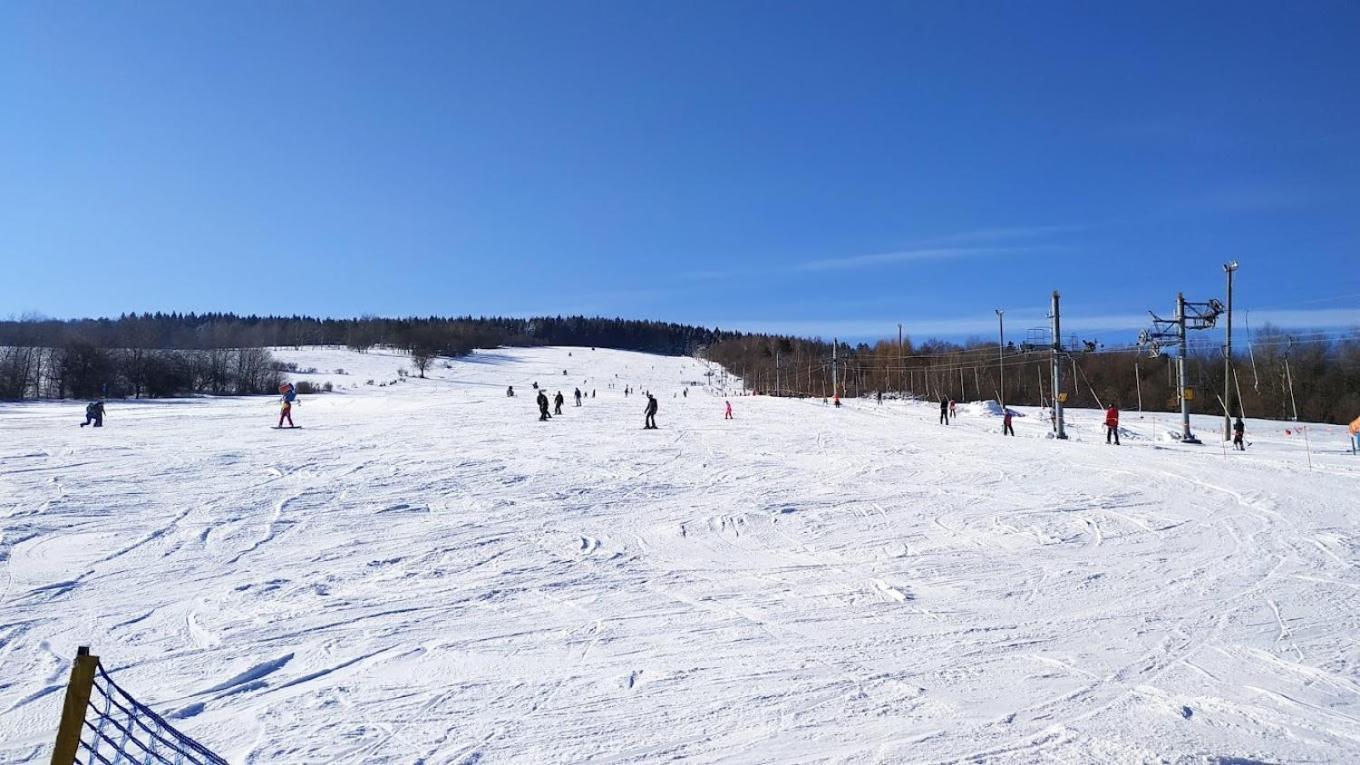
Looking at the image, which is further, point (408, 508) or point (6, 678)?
point (408, 508)

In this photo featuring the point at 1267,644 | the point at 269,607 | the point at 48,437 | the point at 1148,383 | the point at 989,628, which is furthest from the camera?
the point at 1148,383

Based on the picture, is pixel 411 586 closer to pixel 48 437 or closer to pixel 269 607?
pixel 269 607

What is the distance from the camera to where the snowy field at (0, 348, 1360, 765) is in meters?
4.64

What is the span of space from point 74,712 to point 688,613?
486 centimetres

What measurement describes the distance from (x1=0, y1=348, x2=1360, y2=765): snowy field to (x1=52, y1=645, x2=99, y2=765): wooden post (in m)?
1.47

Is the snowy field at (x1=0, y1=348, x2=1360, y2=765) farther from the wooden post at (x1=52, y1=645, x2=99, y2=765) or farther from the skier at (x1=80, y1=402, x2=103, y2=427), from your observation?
the skier at (x1=80, y1=402, x2=103, y2=427)

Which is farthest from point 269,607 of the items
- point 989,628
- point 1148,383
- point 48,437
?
point 1148,383

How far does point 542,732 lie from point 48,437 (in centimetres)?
2645

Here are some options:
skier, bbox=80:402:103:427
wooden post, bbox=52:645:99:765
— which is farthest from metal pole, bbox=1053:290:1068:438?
skier, bbox=80:402:103:427

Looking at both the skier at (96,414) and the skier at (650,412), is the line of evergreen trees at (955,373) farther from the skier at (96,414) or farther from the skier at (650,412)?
the skier at (96,414)

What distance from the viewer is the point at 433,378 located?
101375 mm

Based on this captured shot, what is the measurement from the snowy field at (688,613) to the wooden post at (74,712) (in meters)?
1.47

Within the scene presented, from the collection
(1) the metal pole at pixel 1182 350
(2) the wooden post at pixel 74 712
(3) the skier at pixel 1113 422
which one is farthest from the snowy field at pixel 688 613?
(1) the metal pole at pixel 1182 350

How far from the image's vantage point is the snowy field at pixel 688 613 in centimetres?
464
